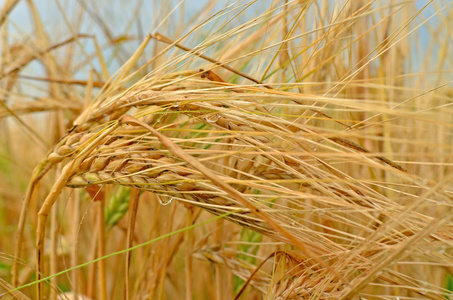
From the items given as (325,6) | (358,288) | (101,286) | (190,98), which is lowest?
(101,286)

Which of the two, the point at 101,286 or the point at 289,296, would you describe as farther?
the point at 101,286

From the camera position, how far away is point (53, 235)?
586 millimetres

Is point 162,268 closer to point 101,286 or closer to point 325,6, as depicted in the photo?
point 101,286

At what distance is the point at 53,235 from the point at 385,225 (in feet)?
1.51

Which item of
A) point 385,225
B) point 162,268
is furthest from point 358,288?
point 162,268

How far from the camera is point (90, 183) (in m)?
0.40

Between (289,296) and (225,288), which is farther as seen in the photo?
(225,288)

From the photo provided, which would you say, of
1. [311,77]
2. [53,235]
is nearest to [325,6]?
[311,77]

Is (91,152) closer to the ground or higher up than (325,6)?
closer to the ground

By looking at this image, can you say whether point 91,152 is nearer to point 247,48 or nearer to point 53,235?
point 53,235

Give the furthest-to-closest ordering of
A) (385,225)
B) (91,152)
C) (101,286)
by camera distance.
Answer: (101,286) → (91,152) → (385,225)

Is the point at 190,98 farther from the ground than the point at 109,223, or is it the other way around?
the point at 190,98

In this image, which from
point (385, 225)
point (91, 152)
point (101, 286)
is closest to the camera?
point (385, 225)

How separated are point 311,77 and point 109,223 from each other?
0.37m
